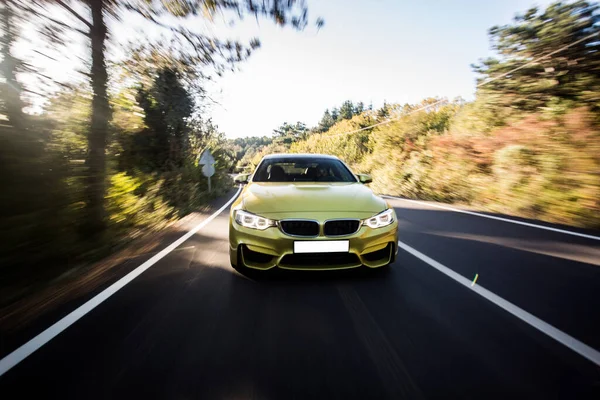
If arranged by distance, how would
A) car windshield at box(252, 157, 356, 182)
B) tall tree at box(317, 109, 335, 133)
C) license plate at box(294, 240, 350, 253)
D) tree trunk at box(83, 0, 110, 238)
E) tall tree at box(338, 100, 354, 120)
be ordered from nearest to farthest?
license plate at box(294, 240, 350, 253) → car windshield at box(252, 157, 356, 182) → tree trunk at box(83, 0, 110, 238) → tall tree at box(338, 100, 354, 120) → tall tree at box(317, 109, 335, 133)

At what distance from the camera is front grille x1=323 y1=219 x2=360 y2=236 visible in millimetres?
3588

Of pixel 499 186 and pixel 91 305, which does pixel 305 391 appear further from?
pixel 499 186

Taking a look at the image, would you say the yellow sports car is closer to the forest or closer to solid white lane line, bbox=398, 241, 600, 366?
solid white lane line, bbox=398, 241, 600, 366

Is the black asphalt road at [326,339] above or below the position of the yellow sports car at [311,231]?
below

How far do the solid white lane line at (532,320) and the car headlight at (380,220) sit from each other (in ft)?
3.33

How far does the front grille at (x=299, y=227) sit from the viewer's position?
3566 mm

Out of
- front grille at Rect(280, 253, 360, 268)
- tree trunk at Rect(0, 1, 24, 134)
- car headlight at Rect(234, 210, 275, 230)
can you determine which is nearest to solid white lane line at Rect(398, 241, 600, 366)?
front grille at Rect(280, 253, 360, 268)

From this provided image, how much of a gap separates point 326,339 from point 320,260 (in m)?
1.04

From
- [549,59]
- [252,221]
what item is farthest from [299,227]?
[549,59]

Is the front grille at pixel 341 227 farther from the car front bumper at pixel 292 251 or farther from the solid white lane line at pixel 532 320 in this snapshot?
the solid white lane line at pixel 532 320

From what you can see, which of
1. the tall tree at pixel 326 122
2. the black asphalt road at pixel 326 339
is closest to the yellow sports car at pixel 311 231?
the black asphalt road at pixel 326 339

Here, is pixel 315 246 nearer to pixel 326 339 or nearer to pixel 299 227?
pixel 299 227

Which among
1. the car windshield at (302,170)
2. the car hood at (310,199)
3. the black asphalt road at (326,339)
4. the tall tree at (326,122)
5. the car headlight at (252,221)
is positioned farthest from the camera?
the tall tree at (326,122)

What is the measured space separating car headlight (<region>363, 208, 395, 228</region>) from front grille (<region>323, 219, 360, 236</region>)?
13 centimetres
